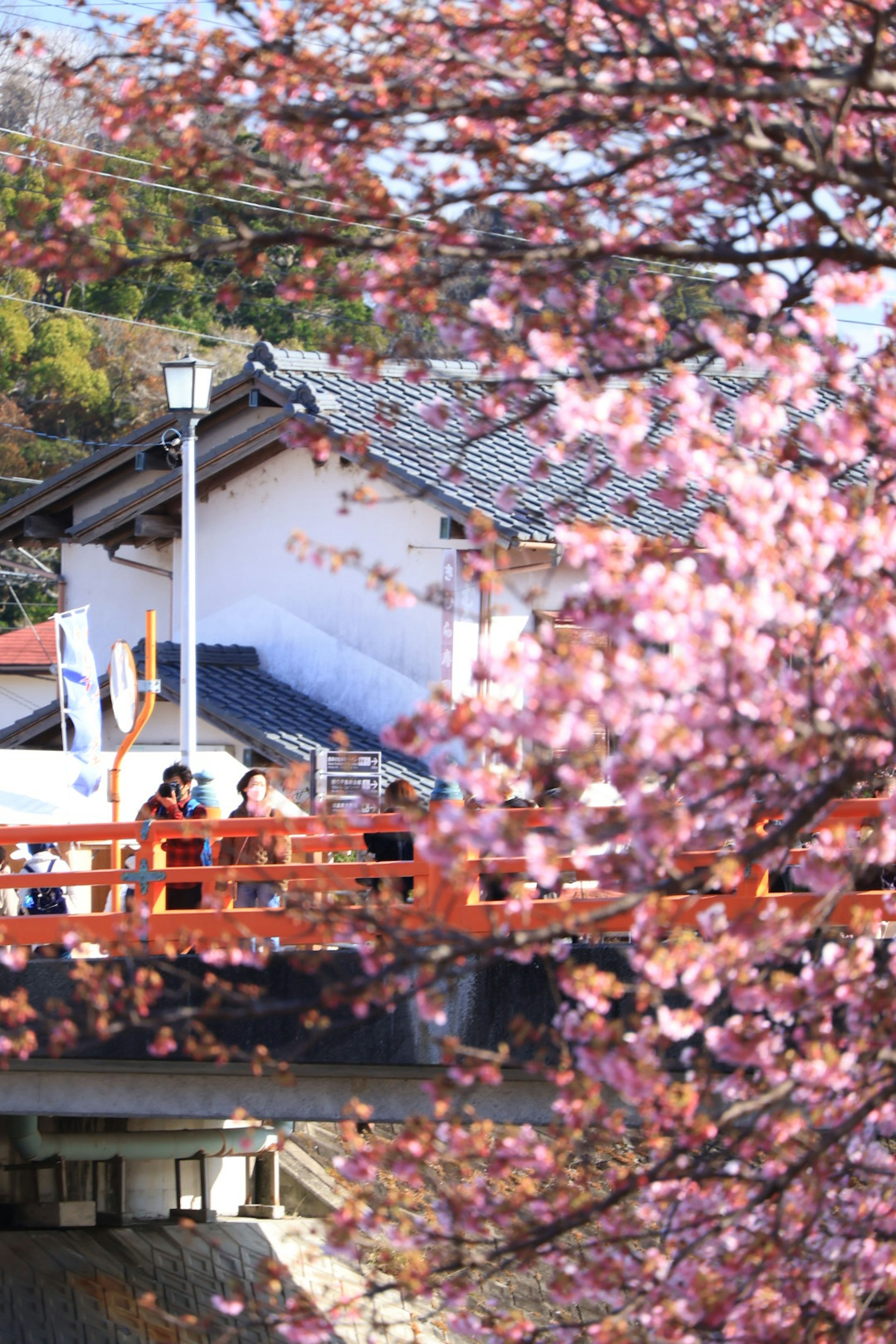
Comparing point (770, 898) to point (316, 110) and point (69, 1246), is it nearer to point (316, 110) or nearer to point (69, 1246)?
point (316, 110)

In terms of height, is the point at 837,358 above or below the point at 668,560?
above

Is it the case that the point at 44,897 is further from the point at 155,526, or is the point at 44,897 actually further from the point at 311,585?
the point at 155,526

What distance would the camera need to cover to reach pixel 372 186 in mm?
5664

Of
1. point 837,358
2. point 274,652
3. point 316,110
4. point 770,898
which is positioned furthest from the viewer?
point 274,652

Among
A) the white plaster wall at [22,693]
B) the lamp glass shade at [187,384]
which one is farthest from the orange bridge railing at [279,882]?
the white plaster wall at [22,693]

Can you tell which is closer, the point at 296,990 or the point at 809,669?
the point at 809,669

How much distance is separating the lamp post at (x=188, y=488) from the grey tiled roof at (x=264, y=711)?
393 cm

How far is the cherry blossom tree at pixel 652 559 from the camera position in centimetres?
422

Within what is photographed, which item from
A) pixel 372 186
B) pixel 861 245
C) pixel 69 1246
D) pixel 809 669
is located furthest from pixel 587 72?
pixel 69 1246

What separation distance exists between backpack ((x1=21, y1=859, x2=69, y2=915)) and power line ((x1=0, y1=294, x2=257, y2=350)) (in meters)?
25.5

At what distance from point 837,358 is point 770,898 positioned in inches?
136

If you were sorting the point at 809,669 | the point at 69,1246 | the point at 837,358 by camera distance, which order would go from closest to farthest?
the point at 809,669, the point at 837,358, the point at 69,1246

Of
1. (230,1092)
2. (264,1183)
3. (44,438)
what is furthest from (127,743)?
(44,438)

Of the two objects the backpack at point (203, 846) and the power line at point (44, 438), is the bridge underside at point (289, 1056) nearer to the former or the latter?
the backpack at point (203, 846)
